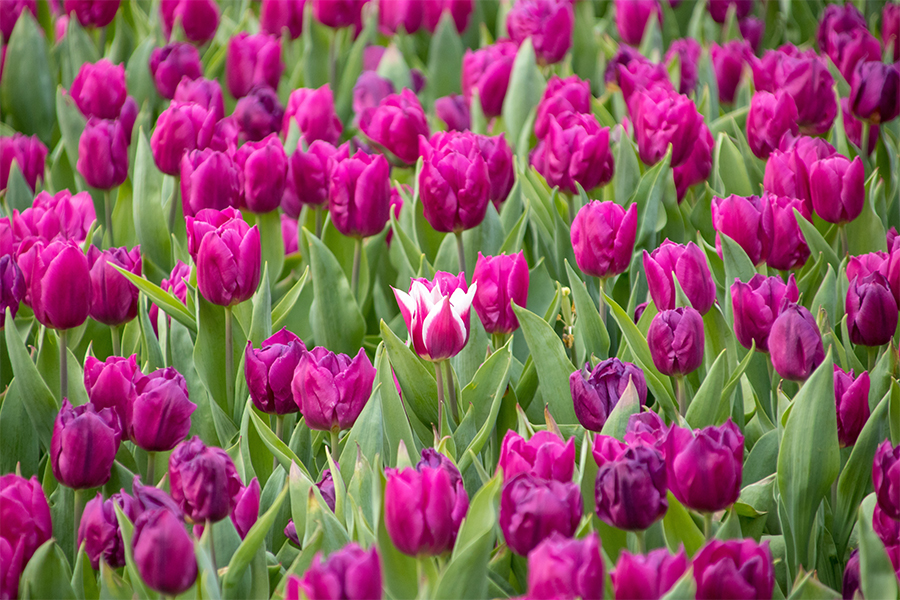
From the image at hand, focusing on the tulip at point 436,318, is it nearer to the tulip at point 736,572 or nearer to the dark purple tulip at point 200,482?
the dark purple tulip at point 200,482

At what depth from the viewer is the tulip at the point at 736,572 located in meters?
0.91

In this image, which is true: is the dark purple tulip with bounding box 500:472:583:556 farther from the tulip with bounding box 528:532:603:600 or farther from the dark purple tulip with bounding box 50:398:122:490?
the dark purple tulip with bounding box 50:398:122:490

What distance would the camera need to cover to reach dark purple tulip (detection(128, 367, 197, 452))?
126 centimetres

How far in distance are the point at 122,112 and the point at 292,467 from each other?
1.44m

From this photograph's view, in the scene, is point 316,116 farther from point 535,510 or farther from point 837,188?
point 535,510

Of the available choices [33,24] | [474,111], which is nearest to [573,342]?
[474,111]

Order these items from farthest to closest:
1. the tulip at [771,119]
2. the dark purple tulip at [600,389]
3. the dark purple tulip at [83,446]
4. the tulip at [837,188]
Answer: the tulip at [771,119] → the tulip at [837,188] → the dark purple tulip at [600,389] → the dark purple tulip at [83,446]

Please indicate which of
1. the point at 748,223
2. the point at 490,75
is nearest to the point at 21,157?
the point at 490,75

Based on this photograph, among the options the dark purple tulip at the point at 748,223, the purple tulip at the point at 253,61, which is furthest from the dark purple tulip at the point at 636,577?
the purple tulip at the point at 253,61

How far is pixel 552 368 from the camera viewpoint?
1.48m

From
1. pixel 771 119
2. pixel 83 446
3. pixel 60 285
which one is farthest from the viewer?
pixel 771 119

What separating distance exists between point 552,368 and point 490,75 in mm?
1163

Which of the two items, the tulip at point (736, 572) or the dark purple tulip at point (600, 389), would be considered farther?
the dark purple tulip at point (600, 389)

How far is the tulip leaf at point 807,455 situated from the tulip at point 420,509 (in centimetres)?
47
